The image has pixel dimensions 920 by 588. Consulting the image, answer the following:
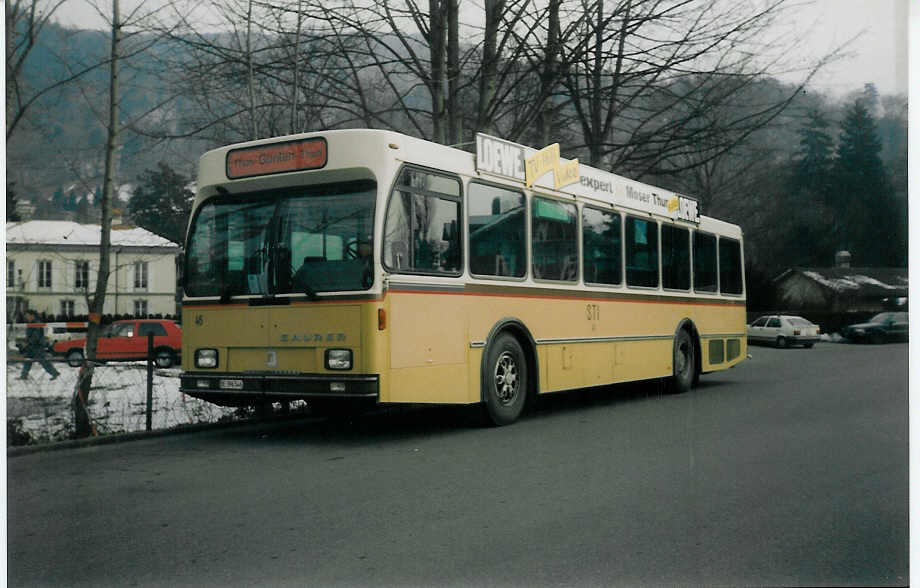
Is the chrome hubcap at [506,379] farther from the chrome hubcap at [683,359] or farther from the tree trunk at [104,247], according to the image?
the chrome hubcap at [683,359]

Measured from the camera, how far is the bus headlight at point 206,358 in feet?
30.5

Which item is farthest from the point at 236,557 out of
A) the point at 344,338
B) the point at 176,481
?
the point at 344,338

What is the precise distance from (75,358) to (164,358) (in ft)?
5.59

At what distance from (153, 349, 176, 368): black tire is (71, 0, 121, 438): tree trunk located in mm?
807

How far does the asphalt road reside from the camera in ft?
15.5

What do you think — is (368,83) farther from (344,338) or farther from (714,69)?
(344,338)

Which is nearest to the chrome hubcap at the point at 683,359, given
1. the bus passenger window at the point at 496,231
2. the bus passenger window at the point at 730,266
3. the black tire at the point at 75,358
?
the bus passenger window at the point at 730,266

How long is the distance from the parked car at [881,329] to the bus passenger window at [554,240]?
10.9ft

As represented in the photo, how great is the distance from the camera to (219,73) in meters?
13.3

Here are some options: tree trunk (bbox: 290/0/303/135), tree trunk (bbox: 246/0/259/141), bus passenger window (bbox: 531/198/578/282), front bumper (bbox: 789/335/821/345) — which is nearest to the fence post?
tree trunk (bbox: 246/0/259/141)

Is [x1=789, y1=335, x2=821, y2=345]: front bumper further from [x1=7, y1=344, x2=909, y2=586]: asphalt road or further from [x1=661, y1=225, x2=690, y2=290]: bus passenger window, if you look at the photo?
[x1=7, y1=344, x2=909, y2=586]: asphalt road

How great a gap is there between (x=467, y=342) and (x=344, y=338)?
60.7 inches

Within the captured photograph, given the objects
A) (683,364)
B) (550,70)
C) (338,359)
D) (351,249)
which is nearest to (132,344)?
(338,359)

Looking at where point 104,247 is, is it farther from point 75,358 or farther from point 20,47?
point 20,47
